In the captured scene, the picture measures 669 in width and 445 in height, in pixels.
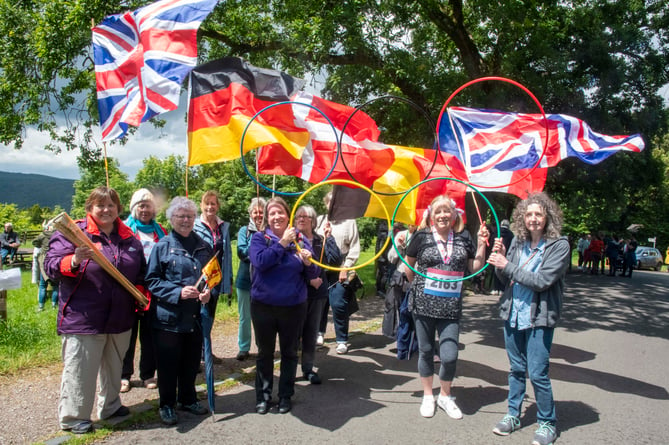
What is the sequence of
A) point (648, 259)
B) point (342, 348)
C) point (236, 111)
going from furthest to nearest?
point (648, 259) < point (342, 348) < point (236, 111)

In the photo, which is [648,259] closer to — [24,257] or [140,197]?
[140,197]

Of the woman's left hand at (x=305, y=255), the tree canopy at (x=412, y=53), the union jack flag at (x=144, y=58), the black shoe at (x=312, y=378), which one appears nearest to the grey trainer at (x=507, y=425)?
the black shoe at (x=312, y=378)

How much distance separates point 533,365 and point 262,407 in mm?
2345

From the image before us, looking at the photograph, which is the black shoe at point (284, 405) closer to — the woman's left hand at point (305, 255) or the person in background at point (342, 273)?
the woman's left hand at point (305, 255)

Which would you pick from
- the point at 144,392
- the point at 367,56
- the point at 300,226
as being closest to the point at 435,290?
the point at 300,226

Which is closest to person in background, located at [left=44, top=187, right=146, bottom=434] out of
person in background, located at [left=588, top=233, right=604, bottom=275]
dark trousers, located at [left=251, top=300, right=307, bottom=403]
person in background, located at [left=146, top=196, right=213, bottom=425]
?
person in background, located at [left=146, top=196, right=213, bottom=425]

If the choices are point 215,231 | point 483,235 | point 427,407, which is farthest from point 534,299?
point 215,231

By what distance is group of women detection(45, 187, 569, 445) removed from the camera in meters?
3.97

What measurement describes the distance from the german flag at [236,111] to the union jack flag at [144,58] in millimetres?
301

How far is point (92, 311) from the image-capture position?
3975mm

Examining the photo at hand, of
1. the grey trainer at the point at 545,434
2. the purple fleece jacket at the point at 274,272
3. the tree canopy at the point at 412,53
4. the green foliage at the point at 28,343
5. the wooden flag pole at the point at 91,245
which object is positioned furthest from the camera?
the tree canopy at the point at 412,53

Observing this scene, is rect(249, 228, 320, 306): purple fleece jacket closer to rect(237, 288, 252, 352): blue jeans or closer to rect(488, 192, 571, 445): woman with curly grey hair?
rect(237, 288, 252, 352): blue jeans

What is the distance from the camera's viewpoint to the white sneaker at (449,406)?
438 centimetres

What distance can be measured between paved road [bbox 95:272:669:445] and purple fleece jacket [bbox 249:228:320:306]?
1.04 metres
